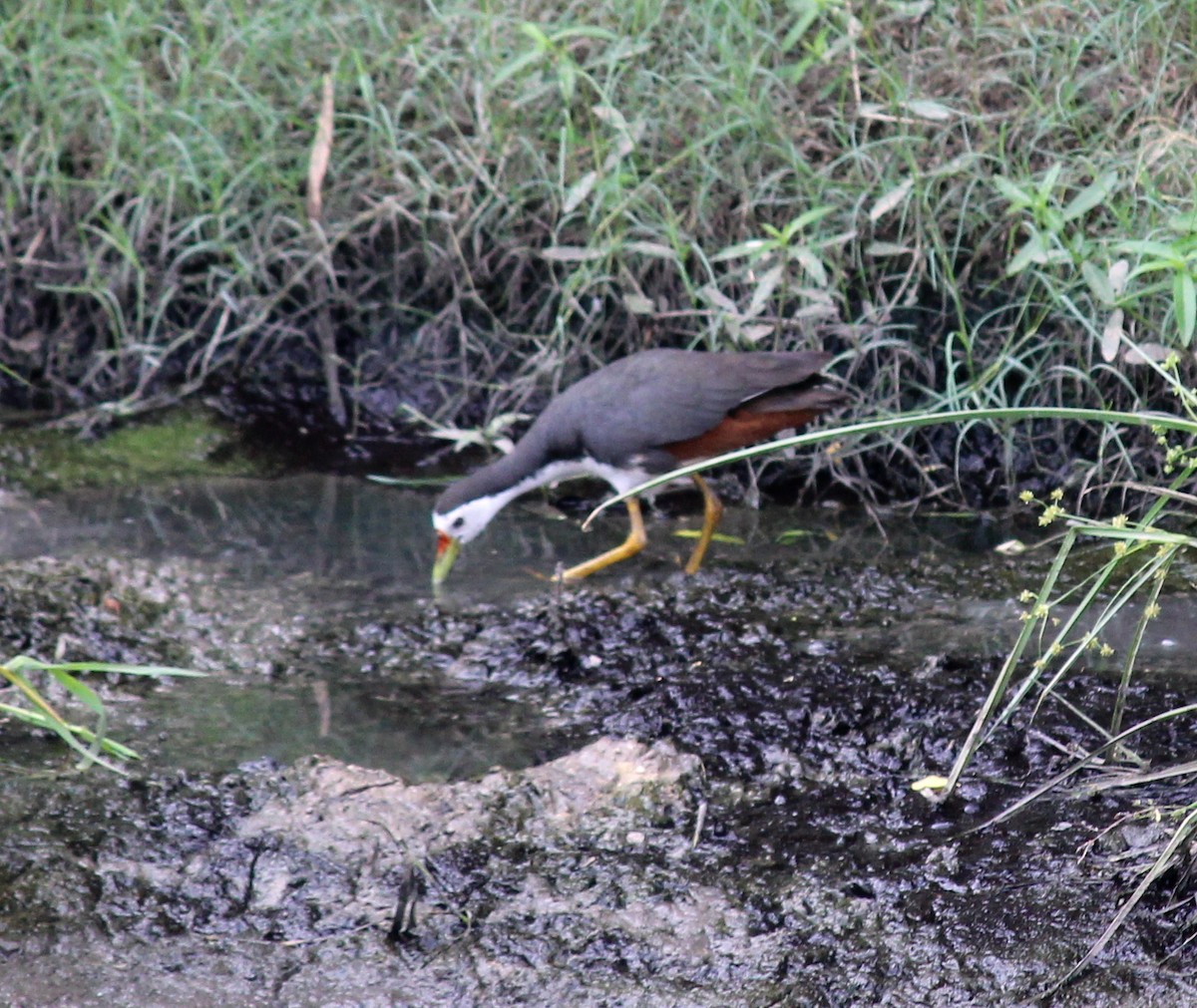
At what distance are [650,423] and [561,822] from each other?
1846 millimetres

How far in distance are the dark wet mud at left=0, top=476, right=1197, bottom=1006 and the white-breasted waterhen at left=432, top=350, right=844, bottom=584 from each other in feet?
1.89

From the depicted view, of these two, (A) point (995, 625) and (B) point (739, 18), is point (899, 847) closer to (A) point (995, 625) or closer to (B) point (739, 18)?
(A) point (995, 625)

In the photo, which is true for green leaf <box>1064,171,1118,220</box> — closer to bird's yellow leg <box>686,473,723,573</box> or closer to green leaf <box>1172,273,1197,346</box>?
green leaf <box>1172,273,1197,346</box>

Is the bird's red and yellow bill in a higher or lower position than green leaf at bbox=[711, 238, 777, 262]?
lower

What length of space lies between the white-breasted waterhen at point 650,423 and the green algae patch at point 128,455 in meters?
1.14

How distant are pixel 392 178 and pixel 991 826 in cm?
351

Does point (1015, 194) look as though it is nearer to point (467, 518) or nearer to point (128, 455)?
point (467, 518)

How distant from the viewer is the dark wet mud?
7.47 ft

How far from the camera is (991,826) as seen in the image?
2.60 m

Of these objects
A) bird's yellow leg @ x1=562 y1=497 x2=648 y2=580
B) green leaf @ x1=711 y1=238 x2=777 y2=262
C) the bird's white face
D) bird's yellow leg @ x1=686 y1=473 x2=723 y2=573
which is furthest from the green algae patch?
green leaf @ x1=711 y1=238 x2=777 y2=262

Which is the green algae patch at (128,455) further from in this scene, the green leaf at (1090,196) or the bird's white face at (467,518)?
the green leaf at (1090,196)

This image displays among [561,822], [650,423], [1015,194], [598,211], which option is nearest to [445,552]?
[650,423]

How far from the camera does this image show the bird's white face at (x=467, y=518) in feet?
14.1

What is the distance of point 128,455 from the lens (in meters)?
5.14
